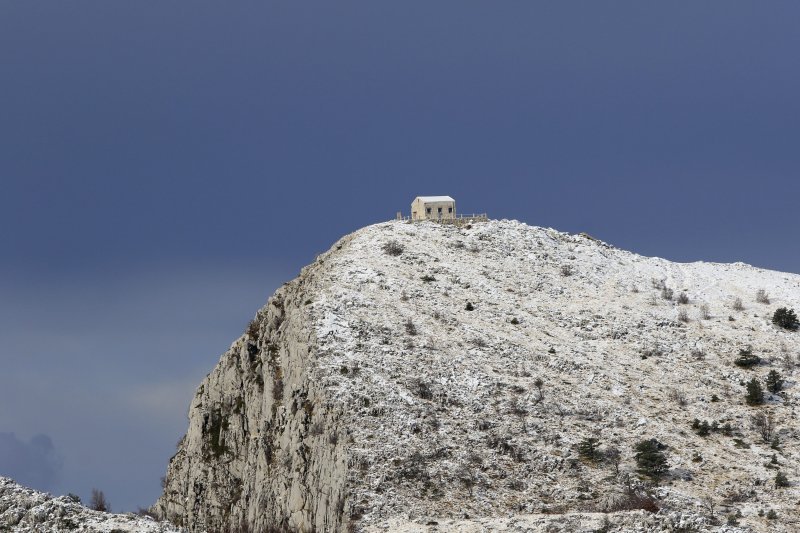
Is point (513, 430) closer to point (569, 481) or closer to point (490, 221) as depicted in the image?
point (569, 481)

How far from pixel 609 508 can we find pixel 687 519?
10.6 metres

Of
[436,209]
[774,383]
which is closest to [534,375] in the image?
[774,383]

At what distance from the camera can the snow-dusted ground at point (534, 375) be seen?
2977 inches

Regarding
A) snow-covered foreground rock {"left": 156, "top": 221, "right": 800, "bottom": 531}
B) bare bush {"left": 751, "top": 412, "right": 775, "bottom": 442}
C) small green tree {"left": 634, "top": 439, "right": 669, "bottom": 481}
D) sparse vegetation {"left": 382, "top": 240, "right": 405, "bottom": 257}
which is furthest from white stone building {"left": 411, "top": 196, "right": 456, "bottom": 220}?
small green tree {"left": 634, "top": 439, "right": 669, "bottom": 481}

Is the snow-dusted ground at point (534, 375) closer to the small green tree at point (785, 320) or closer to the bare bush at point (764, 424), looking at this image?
the bare bush at point (764, 424)

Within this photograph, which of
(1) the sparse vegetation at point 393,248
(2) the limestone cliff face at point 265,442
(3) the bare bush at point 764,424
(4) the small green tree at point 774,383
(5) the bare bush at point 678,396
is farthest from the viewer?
(1) the sparse vegetation at point 393,248

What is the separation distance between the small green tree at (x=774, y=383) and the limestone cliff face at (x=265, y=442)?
119ft

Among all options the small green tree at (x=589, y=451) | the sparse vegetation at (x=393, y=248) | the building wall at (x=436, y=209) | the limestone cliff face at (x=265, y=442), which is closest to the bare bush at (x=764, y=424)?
the small green tree at (x=589, y=451)

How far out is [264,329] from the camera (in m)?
96.8

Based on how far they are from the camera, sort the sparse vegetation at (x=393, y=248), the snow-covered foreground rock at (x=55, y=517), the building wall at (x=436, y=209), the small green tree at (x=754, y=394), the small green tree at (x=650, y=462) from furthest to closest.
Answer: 1. the building wall at (x=436, y=209)
2. the sparse vegetation at (x=393, y=248)
3. the small green tree at (x=754, y=394)
4. the small green tree at (x=650, y=462)
5. the snow-covered foreground rock at (x=55, y=517)

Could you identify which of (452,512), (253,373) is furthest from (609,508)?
(253,373)

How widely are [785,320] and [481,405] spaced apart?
120 ft

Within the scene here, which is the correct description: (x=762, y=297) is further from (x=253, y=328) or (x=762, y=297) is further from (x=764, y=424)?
(x=253, y=328)

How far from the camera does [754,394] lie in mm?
90500
